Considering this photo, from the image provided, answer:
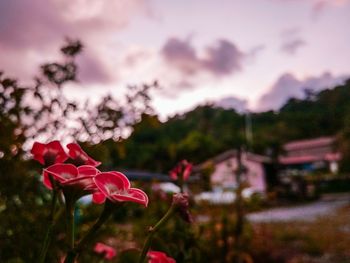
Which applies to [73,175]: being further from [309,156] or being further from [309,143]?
[309,143]

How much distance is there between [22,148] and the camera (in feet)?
5.70

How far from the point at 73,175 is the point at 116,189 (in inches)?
3.3

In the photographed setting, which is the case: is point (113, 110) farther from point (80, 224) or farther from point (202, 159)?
point (202, 159)

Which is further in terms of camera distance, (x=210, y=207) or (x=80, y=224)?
(x=210, y=207)

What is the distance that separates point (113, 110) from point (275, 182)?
36.4 m

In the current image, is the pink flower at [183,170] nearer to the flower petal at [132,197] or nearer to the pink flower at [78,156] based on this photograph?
the pink flower at [78,156]

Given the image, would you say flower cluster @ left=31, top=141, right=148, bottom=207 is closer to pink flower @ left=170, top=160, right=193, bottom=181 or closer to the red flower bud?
the red flower bud

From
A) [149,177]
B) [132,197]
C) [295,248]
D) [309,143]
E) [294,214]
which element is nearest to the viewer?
[132,197]

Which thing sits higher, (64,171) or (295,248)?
(64,171)

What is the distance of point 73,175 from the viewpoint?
788 millimetres

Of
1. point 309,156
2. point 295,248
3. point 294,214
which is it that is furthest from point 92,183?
point 309,156

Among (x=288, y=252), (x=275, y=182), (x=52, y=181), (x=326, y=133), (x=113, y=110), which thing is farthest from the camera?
(x=326, y=133)

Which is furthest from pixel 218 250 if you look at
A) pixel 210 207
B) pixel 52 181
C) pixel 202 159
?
pixel 202 159

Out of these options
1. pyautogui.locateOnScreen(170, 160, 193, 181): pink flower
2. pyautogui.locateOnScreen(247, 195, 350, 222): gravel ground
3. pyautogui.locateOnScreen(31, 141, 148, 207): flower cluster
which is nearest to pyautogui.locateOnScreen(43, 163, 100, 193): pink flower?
pyautogui.locateOnScreen(31, 141, 148, 207): flower cluster
